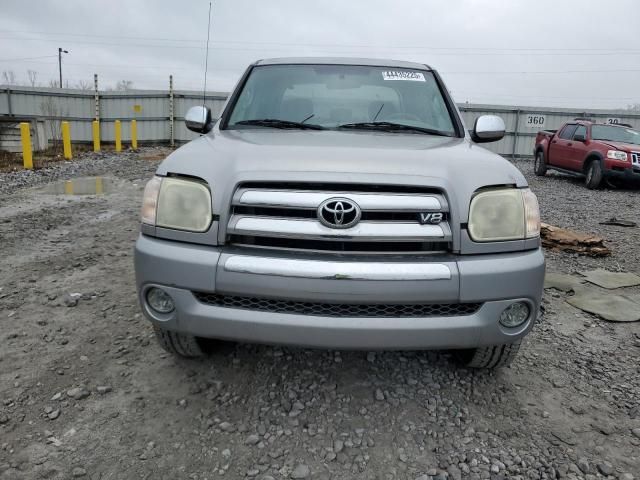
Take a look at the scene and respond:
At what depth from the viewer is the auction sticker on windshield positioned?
11.2 feet

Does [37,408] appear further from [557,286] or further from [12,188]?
[12,188]

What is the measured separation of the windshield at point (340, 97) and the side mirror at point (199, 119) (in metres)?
0.25

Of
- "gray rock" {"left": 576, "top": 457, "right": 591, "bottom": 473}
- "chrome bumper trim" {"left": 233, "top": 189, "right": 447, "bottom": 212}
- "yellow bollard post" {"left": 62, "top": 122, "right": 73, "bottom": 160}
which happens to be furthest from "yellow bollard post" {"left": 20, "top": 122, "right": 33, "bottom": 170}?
"gray rock" {"left": 576, "top": 457, "right": 591, "bottom": 473}

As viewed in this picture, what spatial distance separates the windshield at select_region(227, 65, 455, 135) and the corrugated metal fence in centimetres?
1680

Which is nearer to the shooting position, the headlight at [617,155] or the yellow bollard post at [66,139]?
the headlight at [617,155]

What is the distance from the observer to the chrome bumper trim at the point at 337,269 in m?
1.94

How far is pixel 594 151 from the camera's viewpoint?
11.0 m

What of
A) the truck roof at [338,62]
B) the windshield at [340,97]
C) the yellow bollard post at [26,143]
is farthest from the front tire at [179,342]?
the yellow bollard post at [26,143]

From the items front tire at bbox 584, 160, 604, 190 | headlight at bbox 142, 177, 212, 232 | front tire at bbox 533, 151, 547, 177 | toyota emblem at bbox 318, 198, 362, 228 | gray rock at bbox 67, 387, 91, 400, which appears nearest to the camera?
toyota emblem at bbox 318, 198, 362, 228

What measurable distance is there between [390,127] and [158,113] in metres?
19.2

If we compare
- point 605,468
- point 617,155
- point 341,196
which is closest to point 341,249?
point 341,196

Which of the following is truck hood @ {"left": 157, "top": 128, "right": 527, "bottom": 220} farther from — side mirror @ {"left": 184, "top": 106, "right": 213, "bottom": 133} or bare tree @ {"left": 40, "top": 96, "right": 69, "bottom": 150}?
bare tree @ {"left": 40, "top": 96, "right": 69, "bottom": 150}

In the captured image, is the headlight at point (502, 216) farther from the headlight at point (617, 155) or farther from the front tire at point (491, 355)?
the headlight at point (617, 155)

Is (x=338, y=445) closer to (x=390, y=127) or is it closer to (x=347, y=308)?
(x=347, y=308)
